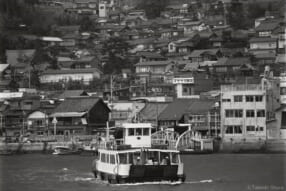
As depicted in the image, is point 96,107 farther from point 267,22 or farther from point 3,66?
point 267,22

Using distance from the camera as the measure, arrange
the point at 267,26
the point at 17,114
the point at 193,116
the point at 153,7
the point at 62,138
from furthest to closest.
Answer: the point at 153,7 < the point at 267,26 < the point at 17,114 < the point at 62,138 < the point at 193,116

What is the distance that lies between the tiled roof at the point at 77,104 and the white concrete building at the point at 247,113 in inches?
344

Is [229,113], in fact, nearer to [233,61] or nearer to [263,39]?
[233,61]

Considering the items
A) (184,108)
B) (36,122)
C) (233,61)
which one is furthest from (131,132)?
(233,61)

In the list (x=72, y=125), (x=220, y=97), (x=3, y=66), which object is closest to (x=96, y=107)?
(x=72, y=125)

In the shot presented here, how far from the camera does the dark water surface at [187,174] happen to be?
32.9m

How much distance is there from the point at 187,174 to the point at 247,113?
15.6 meters

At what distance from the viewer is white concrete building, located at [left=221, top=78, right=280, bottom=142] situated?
52312mm

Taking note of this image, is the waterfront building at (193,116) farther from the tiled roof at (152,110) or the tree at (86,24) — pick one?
the tree at (86,24)

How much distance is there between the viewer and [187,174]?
123ft

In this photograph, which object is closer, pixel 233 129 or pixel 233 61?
pixel 233 129

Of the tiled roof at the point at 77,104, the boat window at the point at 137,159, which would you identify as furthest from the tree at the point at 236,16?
the boat window at the point at 137,159

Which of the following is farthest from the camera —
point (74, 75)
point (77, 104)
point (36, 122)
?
point (74, 75)

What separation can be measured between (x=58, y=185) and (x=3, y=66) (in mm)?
43920
